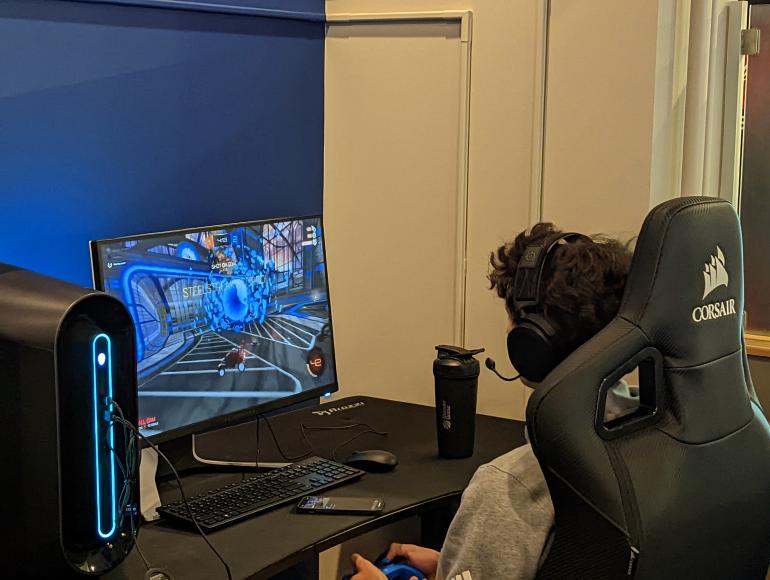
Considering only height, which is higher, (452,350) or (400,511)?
(452,350)

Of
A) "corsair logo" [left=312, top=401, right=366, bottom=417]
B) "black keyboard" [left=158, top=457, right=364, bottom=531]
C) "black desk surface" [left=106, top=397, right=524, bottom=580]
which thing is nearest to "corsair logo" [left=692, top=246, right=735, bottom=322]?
"black desk surface" [left=106, top=397, right=524, bottom=580]

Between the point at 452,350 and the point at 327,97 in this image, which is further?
the point at 327,97

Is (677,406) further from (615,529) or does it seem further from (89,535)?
(89,535)

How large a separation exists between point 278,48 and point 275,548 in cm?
130

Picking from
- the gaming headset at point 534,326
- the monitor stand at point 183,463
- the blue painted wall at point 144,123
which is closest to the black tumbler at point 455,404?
the monitor stand at point 183,463

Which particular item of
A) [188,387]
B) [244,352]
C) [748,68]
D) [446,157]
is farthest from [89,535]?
[748,68]

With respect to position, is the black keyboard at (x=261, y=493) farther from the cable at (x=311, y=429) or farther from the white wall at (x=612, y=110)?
the white wall at (x=612, y=110)

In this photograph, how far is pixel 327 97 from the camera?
8.74ft

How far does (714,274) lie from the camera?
1.41 m

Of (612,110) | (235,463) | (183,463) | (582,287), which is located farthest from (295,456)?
(612,110)

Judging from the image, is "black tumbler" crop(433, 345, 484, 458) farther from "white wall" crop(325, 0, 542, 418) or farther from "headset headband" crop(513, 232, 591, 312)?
"headset headband" crop(513, 232, 591, 312)

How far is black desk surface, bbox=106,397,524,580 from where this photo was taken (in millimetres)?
1676

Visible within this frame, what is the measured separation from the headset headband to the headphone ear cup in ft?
0.08

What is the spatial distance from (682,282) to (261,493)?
2.95 feet
